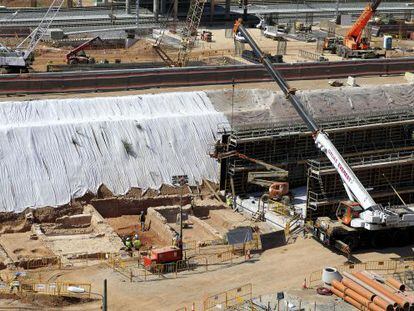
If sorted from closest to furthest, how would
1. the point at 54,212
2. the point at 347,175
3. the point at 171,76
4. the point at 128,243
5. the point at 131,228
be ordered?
the point at 128,243 → the point at 347,175 → the point at 54,212 → the point at 131,228 → the point at 171,76

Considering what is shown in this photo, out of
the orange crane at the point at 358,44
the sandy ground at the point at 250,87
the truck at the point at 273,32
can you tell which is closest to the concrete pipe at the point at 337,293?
the sandy ground at the point at 250,87

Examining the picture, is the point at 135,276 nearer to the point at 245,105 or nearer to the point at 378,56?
the point at 245,105

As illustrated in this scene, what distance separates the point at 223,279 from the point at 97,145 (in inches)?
551

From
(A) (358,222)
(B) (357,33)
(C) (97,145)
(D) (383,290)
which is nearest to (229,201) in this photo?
(C) (97,145)

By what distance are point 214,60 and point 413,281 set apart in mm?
38678

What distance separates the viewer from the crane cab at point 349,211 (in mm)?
47781

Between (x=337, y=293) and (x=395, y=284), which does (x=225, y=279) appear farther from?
(x=395, y=284)

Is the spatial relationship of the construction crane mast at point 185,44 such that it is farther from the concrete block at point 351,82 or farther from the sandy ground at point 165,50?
the concrete block at point 351,82

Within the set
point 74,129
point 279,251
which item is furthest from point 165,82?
point 279,251

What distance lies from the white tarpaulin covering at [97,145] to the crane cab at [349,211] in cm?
995

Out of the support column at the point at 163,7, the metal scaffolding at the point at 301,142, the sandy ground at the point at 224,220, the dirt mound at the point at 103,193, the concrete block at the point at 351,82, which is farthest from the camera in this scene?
the support column at the point at 163,7

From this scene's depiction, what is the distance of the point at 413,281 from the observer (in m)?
44.7

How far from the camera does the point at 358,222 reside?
47219 millimetres

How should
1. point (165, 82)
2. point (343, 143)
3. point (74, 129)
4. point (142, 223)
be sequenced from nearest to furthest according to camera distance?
point (142, 223), point (74, 129), point (343, 143), point (165, 82)
